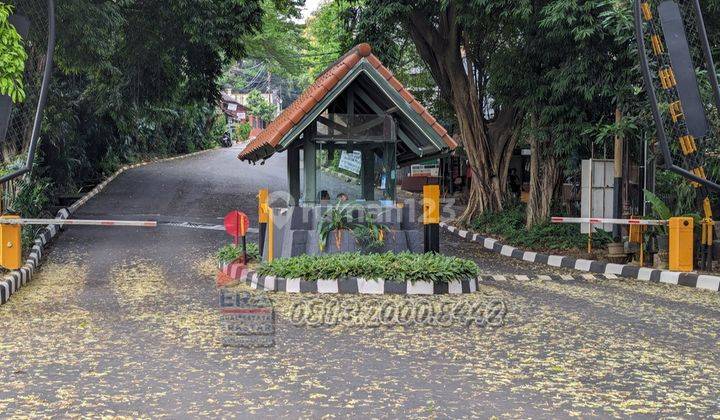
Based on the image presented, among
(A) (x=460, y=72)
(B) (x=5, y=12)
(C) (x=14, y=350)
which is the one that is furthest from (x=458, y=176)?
(C) (x=14, y=350)

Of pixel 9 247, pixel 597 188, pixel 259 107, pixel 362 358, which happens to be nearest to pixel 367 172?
pixel 597 188

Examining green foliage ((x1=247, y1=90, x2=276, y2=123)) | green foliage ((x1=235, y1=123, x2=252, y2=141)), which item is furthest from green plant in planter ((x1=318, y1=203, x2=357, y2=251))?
green foliage ((x1=247, y1=90, x2=276, y2=123))

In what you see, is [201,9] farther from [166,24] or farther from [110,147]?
[110,147]

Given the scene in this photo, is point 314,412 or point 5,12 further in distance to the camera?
point 5,12

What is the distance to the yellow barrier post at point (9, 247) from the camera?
31.0ft

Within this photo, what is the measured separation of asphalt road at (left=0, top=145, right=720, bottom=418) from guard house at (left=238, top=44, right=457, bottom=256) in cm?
205

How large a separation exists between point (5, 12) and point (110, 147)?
19.5 m

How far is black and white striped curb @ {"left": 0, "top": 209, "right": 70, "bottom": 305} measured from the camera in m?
9.46

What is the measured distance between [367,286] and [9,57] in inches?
198

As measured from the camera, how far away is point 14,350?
6617 mm

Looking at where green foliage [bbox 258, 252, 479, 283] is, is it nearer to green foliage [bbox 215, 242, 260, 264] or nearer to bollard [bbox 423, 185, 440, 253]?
bollard [bbox 423, 185, 440, 253]

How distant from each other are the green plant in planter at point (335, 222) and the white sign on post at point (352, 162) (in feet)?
2.90

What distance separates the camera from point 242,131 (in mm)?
66438

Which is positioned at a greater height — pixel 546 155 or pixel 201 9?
pixel 201 9
